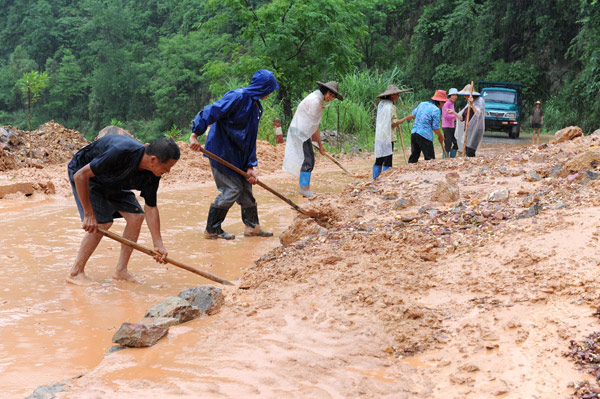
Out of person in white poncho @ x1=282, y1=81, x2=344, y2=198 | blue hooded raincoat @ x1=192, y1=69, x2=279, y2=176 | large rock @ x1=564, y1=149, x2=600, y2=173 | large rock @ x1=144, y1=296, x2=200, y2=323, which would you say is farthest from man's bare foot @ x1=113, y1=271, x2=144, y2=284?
large rock @ x1=564, y1=149, x2=600, y2=173

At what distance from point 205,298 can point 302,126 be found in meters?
4.46

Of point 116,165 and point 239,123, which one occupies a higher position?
point 239,123

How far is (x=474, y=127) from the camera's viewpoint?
9.53 m

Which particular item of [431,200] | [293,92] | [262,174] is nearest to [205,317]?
[431,200]

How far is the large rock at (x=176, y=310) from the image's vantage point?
3463 millimetres

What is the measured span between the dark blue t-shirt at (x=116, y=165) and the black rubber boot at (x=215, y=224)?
1.79 metres

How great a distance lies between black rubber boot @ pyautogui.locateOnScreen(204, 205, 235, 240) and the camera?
19.9ft

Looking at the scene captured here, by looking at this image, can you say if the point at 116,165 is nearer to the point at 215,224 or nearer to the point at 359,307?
the point at 359,307

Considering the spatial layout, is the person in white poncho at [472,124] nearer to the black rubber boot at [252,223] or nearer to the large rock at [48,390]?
the black rubber boot at [252,223]

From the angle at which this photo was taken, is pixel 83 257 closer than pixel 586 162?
Yes

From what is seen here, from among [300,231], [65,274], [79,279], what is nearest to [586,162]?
[300,231]

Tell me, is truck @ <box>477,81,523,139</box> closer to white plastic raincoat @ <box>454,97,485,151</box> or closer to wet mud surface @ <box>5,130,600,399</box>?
white plastic raincoat @ <box>454,97,485,151</box>

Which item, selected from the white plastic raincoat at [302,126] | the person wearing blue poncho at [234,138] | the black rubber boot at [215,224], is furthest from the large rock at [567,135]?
the black rubber boot at [215,224]

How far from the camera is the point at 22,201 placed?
8.00 meters
